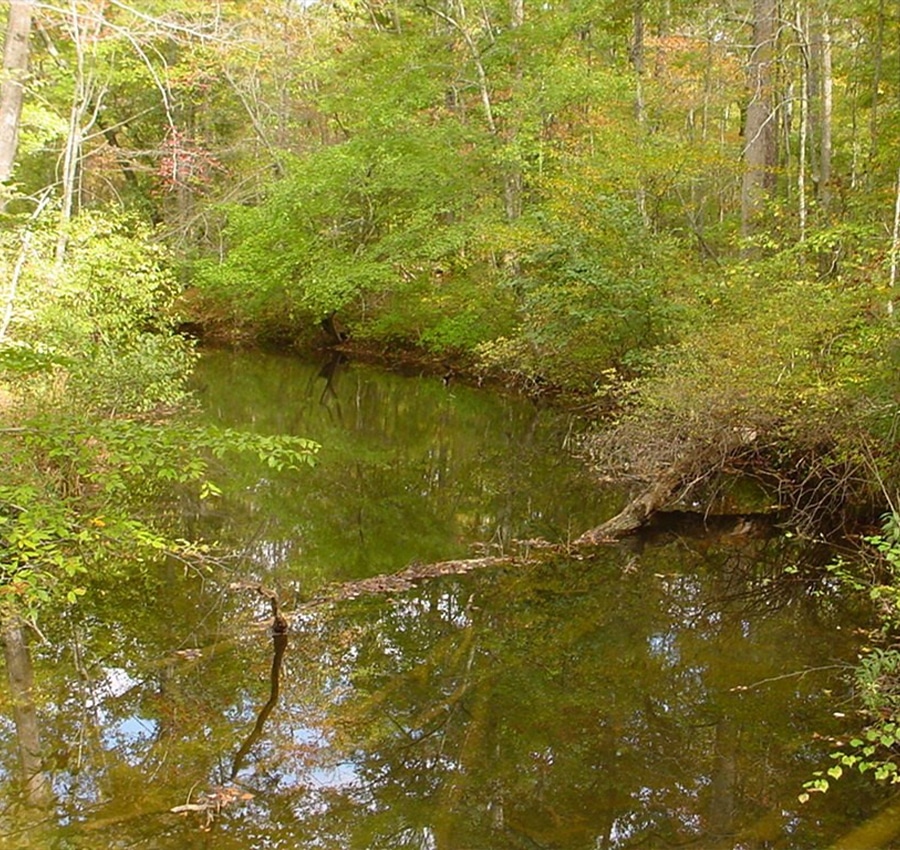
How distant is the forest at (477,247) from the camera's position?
683 cm

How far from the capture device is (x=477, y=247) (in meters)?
18.0

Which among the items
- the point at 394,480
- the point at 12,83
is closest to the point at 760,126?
the point at 394,480

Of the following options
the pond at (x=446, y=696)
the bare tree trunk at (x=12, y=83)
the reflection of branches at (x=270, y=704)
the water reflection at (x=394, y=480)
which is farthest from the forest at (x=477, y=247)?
the reflection of branches at (x=270, y=704)

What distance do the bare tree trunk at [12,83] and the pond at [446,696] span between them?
487cm

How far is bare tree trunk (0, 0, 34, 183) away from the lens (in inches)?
368

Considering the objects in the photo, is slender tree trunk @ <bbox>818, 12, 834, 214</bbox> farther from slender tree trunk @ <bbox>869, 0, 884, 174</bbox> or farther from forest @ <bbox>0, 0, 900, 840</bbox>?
slender tree trunk @ <bbox>869, 0, 884, 174</bbox>

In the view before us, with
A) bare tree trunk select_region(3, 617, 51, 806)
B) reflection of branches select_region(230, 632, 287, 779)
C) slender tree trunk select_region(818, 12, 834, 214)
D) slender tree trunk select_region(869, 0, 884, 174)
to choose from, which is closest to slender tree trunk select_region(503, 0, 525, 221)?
slender tree trunk select_region(818, 12, 834, 214)

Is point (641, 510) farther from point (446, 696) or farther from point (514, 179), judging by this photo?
point (514, 179)

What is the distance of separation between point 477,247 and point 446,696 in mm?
13900

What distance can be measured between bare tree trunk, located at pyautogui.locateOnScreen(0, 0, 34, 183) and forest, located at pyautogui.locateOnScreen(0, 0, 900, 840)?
0.04 meters

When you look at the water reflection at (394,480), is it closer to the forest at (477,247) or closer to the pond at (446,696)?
the pond at (446,696)

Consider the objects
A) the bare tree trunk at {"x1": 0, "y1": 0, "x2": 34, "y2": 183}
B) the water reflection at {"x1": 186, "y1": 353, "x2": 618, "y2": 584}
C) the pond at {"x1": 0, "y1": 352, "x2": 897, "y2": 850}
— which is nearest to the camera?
the pond at {"x1": 0, "y1": 352, "x2": 897, "y2": 850}

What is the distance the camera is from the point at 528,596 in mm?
7086

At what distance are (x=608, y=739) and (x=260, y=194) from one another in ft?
68.1
